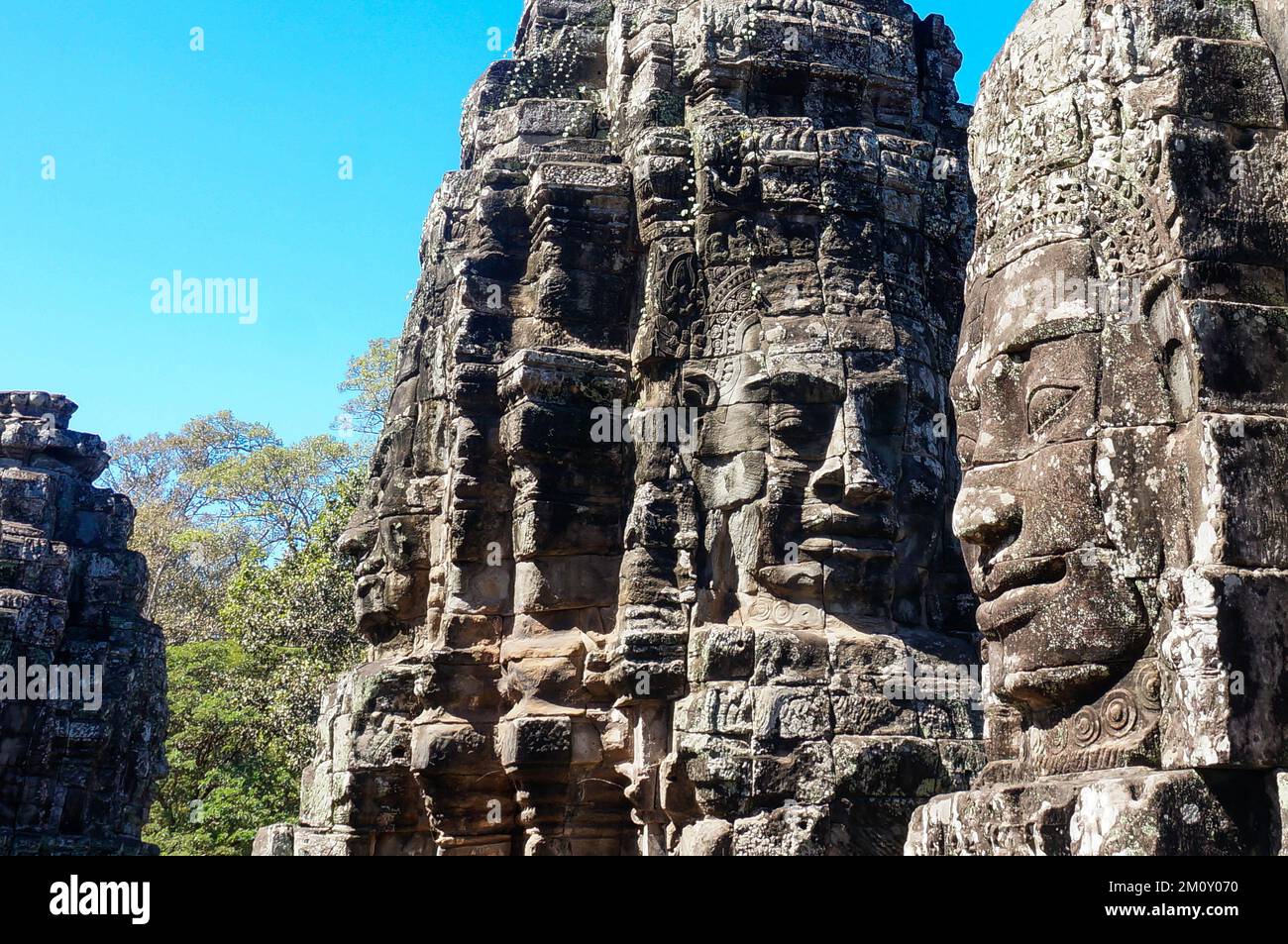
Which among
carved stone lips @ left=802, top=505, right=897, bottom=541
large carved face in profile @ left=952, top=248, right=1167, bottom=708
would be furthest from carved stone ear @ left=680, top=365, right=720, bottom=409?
large carved face in profile @ left=952, top=248, right=1167, bottom=708

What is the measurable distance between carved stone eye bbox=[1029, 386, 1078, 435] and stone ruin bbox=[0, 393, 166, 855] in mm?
12708

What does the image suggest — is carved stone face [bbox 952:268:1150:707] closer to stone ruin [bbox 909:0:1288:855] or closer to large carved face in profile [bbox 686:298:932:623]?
stone ruin [bbox 909:0:1288:855]

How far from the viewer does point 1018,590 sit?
16.0 feet

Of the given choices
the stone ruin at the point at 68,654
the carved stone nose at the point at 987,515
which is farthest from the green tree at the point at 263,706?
the carved stone nose at the point at 987,515

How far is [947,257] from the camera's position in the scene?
35.9ft

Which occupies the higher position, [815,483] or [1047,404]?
[815,483]

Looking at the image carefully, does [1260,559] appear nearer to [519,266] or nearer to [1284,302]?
[1284,302]

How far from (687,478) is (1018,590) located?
528 centimetres

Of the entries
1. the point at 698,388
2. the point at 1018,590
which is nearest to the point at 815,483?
the point at 698,388

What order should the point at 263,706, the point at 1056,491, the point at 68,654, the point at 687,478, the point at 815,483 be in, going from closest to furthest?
the point at 1056,491, the point at 815,483, the point at 687,478, the point at 68,654, the point at 263,706

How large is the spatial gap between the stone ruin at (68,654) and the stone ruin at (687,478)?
15.0 ft

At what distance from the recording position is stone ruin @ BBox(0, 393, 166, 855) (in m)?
14.8

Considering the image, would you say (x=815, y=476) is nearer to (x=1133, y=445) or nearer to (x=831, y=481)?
(x=831, y=481)
